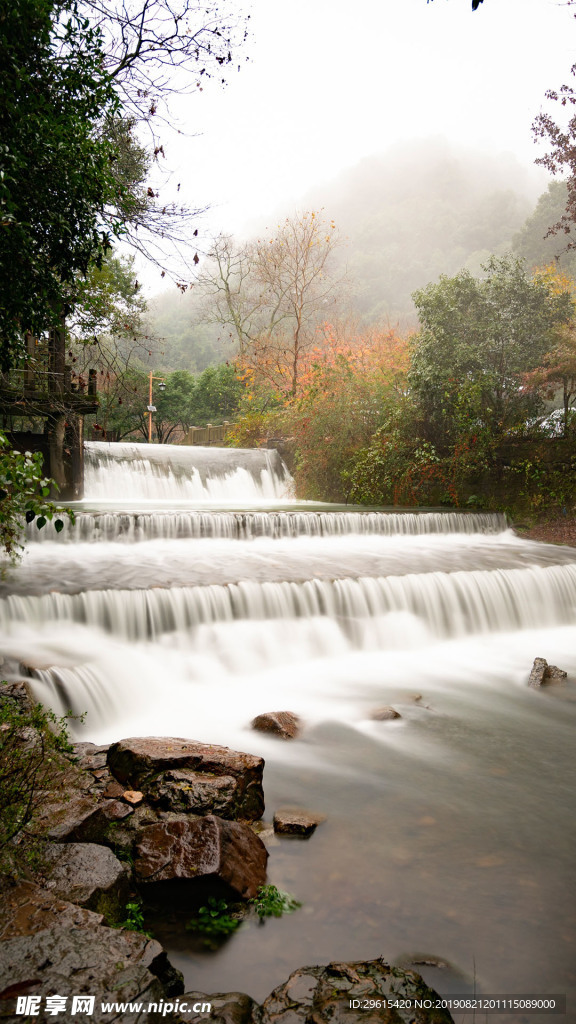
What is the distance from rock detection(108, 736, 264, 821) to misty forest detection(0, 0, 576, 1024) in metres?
0.02

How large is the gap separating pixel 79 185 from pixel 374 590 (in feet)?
19.1

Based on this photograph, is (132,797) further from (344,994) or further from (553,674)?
(553,674)

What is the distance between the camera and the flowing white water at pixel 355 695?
9.02ft

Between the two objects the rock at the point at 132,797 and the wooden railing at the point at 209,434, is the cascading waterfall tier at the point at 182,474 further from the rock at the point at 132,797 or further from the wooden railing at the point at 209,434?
the rock at the point at 132,797

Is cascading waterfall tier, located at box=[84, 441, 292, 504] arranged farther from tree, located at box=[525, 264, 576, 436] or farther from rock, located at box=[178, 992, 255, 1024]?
rock, located at box=[178, 992, 255, 1024]

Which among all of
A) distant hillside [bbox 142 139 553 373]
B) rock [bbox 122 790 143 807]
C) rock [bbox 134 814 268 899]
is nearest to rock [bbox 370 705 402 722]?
rock [bbox 134 814 268 899]

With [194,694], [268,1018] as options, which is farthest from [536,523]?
[268,1018]

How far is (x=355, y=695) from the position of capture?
5891 mm

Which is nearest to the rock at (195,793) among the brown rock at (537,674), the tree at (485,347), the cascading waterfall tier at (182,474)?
the brown rock at (537,674)

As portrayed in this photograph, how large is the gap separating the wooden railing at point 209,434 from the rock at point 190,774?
2363 centimetres

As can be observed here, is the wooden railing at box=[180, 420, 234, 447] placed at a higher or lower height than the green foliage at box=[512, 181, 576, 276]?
lower

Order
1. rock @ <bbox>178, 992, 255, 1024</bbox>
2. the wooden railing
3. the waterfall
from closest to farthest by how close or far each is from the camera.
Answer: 1. rock @ <bbox>178, 992, 255, 1024</bbox>
2. the waterfall
3. the wooden railing

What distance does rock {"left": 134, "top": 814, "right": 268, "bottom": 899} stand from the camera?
8.92 feet

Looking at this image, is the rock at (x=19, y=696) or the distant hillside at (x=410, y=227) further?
the distant hillside at (x=410, y=227)
